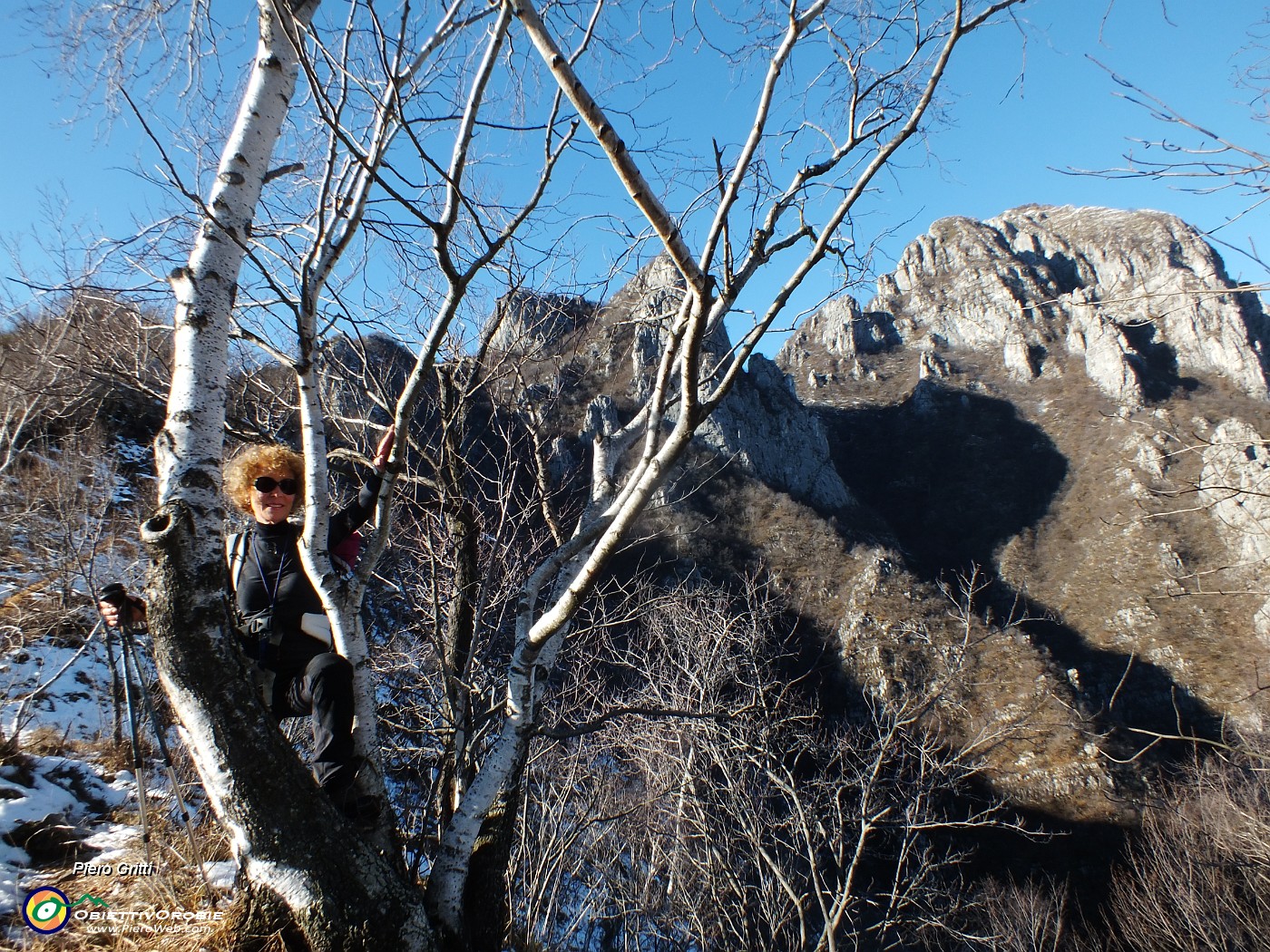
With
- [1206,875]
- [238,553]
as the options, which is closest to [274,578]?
[238,553]

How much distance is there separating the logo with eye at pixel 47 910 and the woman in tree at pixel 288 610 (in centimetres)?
132

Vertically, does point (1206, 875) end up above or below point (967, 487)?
below

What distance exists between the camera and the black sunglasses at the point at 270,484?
2.37 m

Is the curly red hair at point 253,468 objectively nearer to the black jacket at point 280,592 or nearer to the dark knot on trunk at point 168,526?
the black jacket at point 280,592

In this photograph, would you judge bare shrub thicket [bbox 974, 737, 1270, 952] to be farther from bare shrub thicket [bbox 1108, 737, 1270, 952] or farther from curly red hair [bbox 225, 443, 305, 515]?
curly red hair [bbox 225, 443, 305, 515]

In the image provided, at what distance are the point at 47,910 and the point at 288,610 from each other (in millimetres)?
1785

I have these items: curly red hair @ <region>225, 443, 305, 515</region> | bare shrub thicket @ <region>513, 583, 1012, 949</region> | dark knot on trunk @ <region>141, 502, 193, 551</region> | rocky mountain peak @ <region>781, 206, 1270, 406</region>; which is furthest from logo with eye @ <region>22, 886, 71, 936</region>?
rocky mountain peak @ <region>781, 206, 1270, 406</region>

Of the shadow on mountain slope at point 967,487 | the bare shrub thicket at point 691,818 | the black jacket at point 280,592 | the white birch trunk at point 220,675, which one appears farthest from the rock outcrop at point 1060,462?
the bare shrub thicket at point 691,818

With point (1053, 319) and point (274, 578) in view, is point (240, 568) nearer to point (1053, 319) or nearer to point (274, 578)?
point (274, 578)

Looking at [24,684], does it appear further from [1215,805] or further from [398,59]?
[1215,805]

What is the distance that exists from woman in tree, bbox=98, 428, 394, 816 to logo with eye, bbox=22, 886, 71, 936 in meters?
1.32

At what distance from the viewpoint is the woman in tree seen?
2100 mm

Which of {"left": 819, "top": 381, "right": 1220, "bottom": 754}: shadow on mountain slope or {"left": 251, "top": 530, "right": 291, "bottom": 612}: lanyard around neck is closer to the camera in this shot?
{"left": 251, "top": 530, "right": 291, "bottom": 612}: lanyard around neck

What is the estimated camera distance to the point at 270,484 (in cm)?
238
